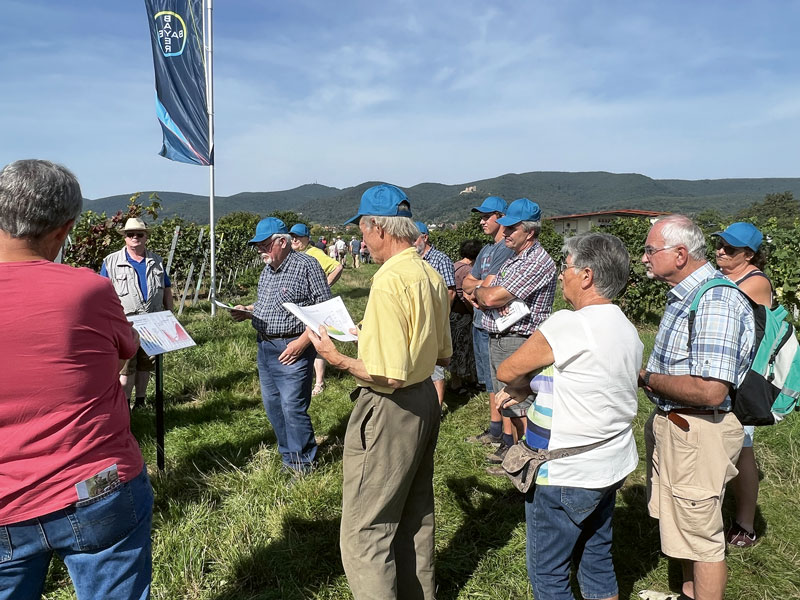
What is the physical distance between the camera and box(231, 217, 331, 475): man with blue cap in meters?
3.50

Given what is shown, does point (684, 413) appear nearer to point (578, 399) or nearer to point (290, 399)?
point (578, 399)

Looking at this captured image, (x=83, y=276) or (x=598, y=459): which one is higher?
(x=83, y=276)

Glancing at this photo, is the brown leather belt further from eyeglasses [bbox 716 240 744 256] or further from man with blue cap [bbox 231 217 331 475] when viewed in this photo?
man with blue cap [bbox 231 217 331 475]

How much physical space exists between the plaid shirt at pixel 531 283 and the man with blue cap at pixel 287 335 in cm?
129

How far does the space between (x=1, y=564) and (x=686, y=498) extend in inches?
95.6

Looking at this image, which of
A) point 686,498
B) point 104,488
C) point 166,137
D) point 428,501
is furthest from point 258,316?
point 166,137

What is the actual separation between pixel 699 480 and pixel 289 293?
8.32 ft

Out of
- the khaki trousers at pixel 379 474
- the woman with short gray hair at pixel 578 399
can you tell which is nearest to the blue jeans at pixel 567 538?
the woman with short gray hair at pixel 578 399

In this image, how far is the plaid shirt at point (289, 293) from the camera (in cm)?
349

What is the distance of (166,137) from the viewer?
28.2ft

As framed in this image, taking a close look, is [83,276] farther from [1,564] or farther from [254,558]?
[254,558]

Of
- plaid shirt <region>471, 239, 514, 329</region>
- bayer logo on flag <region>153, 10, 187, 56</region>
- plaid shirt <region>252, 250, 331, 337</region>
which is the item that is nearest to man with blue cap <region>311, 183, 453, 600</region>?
plaid shirt <region>252, 250, 331, 337</region>

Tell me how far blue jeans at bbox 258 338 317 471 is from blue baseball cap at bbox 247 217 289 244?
0.71 meters

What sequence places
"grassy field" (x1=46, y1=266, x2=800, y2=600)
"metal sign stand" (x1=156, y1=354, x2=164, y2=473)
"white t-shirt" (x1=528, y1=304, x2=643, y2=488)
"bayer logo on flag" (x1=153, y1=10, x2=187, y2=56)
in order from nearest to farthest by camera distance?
"white t-shirt" (x1=528, y1=304, x2=643, y2=488), "grassy field" (x1=46, y1=266, x2=800, y2=600), "metal sign stand" (x1=156, y1=354, x2=164, y2=473), "bayer logo on flag" (x1=153, y1=10, x2=187, y2=56)
